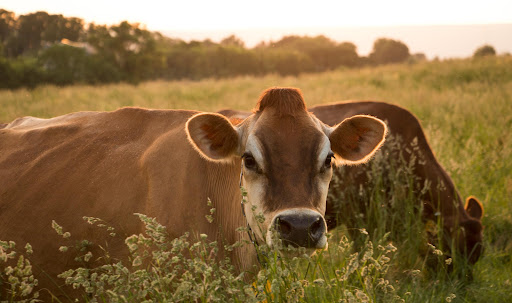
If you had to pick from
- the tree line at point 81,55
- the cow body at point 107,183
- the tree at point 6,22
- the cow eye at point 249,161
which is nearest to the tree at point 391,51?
the tree line at point 81,55

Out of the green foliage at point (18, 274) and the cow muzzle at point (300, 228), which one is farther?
the cow muzzle at point (300, 228)

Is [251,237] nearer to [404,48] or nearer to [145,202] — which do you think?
[145,202]

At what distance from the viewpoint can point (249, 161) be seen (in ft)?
9.62

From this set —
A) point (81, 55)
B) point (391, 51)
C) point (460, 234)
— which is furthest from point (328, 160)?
point (391, 51)

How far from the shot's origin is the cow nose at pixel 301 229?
250 centimetres

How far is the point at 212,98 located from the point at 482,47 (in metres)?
33.8

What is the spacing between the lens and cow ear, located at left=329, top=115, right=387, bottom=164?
317 centimetres

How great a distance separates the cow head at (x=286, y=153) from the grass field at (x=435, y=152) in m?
0.23

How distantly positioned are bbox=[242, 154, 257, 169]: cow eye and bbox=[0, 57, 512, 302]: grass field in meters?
0.58

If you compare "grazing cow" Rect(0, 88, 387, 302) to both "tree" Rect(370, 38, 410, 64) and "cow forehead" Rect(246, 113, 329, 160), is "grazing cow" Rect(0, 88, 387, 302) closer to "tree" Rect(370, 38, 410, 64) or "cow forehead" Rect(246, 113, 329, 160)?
"cow forehead" Rect(246, 113, 329, 160)

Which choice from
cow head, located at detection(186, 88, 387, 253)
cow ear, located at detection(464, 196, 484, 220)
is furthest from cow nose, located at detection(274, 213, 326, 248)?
cow ear, located at detection(464, 196, 484, 220)

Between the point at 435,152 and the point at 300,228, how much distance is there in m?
5.12

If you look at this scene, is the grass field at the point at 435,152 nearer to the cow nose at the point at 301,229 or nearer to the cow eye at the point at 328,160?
the cow nose at the point at 301,229

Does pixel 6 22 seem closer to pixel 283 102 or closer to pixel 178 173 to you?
pixel 178 173
